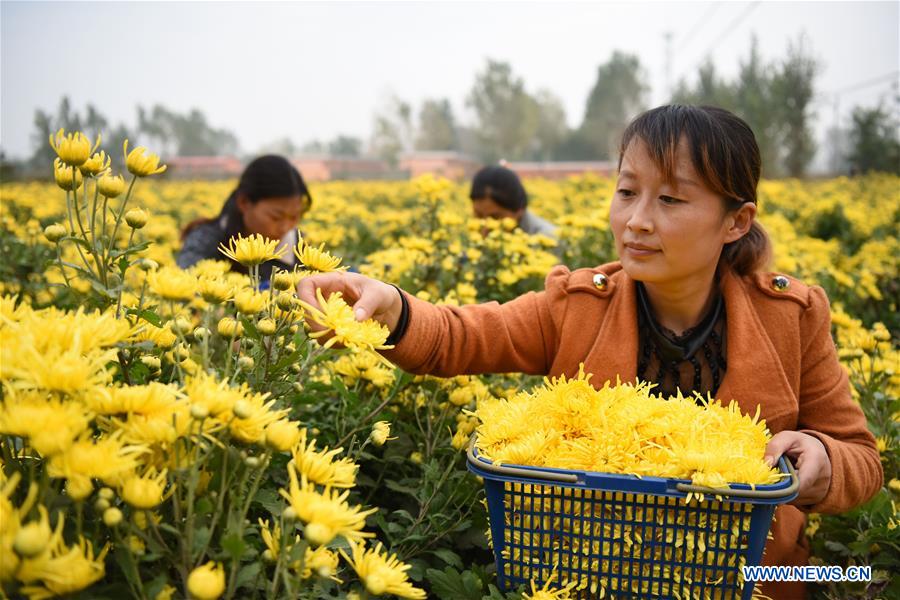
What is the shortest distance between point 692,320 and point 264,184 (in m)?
2.57

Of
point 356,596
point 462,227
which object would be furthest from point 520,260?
point 356,596

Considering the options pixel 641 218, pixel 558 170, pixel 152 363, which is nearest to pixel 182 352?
pixel 152 363

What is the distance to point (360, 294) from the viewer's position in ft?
4.91

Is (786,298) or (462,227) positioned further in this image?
(462,227)

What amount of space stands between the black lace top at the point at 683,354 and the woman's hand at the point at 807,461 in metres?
0.29

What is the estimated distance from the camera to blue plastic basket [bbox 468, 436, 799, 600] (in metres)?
1.18

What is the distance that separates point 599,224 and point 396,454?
2311mm

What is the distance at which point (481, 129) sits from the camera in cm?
5672

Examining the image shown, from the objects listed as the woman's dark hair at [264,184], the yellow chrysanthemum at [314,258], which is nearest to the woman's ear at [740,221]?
the yellow chrysanthemum at [314,258]

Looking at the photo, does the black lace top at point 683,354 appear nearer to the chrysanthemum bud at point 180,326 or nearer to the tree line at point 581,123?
the chrysanthemum bud at point 180,326

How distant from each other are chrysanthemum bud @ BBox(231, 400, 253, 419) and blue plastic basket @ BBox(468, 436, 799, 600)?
0.48 meters

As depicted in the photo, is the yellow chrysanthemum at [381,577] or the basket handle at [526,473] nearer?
the yellow chrysanthemum at [381,577]

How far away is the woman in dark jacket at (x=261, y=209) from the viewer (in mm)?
3734

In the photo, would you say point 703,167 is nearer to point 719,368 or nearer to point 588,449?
point 719,368
